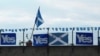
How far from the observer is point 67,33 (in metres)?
37.9

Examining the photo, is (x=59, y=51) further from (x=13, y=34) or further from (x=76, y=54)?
(x=13, y=34)

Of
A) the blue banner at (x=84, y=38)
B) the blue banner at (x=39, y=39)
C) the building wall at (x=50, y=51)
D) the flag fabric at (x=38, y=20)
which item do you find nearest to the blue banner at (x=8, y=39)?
the building wall at (x=50, y=51)

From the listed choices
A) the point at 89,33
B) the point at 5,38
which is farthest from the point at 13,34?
the point at 89,33

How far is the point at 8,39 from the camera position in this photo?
3875 cm

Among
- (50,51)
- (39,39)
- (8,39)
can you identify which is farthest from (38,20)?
(50,51)

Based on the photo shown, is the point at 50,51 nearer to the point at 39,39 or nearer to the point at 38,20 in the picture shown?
the point at 39,39

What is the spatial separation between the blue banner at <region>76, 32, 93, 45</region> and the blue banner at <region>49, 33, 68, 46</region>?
964 millimetres

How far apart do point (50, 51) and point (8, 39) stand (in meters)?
3.59

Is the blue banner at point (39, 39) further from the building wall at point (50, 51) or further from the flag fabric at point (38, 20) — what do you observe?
the flag fabric at point (38, 20)

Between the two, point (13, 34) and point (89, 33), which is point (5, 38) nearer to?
point (13, 34)

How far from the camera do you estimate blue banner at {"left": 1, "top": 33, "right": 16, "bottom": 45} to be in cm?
3856

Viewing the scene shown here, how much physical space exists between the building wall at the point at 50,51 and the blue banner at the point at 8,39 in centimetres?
54

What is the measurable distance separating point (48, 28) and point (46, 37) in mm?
792

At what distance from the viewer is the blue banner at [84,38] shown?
37.4 m
